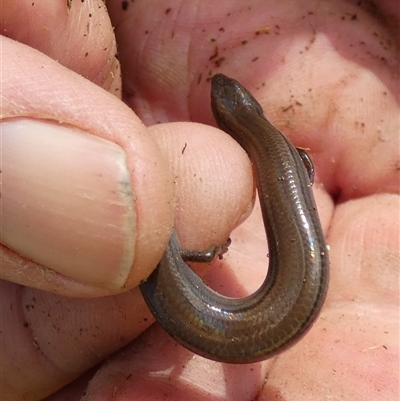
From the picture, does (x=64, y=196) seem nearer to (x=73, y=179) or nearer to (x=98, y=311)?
(x=73, y=179)

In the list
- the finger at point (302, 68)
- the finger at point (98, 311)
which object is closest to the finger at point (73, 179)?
the finger at point (98, 311)

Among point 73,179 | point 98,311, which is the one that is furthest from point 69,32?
point 98,311

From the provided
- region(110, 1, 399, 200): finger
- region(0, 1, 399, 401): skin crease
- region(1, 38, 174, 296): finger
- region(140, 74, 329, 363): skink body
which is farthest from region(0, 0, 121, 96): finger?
region(140, 74, 329, 363): skink body

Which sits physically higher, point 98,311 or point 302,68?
point 302,68

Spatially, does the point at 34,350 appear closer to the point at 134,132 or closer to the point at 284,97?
the point at 134,132

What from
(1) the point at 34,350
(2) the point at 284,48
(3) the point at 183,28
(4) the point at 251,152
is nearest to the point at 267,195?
(4) the point at 251,152

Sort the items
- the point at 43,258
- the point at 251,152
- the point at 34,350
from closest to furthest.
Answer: the point at 43,258, the point at 34,350, the point at 251,152
